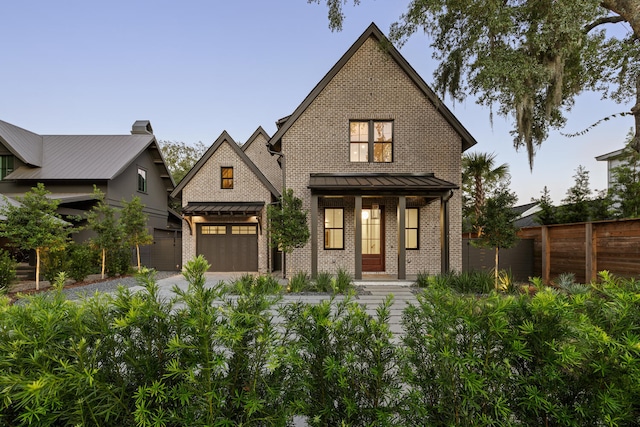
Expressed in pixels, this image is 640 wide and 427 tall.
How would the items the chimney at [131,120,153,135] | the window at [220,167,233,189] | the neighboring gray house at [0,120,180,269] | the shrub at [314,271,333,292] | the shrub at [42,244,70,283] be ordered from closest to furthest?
the shrub at [314,271,333,292], the shrub at [42,244,70,283], the window at [220,167,233,189], the neighboring gray house at [0,120,180,269], the chimney at [131,120,153,135]

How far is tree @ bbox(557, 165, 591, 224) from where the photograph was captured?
1335 cm

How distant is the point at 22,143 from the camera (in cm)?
1734

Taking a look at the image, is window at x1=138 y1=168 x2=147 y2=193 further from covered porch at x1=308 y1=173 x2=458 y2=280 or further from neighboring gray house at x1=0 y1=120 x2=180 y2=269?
covered porch at x1=308 y1=173 x2=458 y2=280

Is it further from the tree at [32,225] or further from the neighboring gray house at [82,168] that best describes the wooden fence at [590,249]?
the neighboring gray house at [82,168]

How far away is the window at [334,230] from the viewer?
1255 cm

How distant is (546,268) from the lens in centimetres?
1087

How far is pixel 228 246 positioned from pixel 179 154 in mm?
26304

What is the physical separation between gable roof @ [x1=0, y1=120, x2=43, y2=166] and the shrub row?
72.7ft

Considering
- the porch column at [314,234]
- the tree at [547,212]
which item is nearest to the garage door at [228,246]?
the porch column at [314,234]

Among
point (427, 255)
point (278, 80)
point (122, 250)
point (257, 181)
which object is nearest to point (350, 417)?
point (427, 255)

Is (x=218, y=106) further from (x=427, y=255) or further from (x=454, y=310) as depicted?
(x=454, y=310)

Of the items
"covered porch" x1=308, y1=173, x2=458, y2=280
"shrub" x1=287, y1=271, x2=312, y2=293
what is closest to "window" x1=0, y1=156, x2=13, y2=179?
"covered porch" x1=308, y1=173, x2=458, y2=280

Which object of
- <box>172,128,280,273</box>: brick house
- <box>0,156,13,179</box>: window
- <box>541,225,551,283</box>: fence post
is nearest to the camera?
<box>541,225,551,283</box>: fence post

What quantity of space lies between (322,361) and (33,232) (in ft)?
40.7
